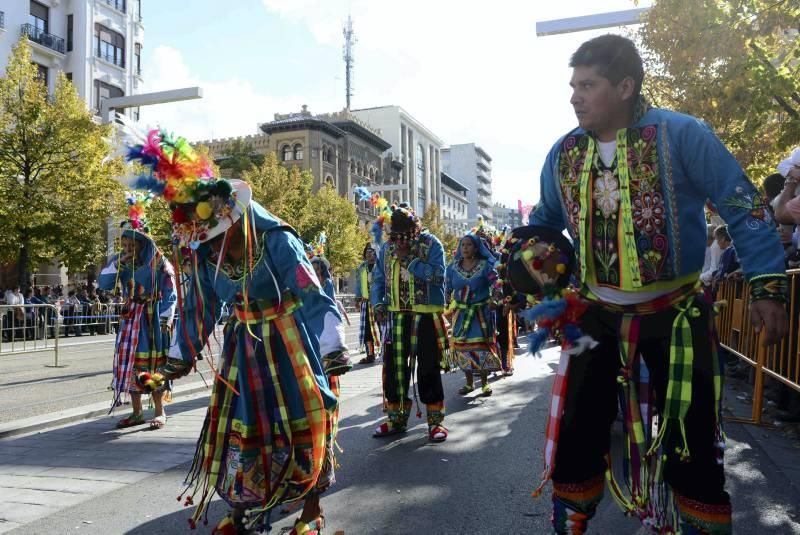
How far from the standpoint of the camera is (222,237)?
132 inches

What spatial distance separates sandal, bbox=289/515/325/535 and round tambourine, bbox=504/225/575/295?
1.52m

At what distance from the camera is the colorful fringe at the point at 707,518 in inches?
93.6

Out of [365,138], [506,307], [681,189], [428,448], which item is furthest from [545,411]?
[365,138]

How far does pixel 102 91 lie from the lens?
3581 cm

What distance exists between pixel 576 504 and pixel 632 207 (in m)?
1.12

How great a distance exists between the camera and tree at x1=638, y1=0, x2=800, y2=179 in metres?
9.66

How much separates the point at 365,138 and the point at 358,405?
52864 millimetres

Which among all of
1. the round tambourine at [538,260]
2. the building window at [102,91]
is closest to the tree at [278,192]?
the building window at [102,91]

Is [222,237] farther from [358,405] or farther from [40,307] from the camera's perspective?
[40,307]

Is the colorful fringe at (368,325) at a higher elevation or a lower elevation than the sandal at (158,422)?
higher

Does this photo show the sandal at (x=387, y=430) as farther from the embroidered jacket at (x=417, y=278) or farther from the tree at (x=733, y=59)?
the tree at (x=733, y=59)

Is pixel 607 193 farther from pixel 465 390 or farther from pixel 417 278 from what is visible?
pixel 465 390

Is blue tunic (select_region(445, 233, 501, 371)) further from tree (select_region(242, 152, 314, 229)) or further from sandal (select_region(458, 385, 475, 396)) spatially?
tree (select_region(242, 152, 314, 229))

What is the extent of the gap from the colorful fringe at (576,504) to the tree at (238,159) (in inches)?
1682
